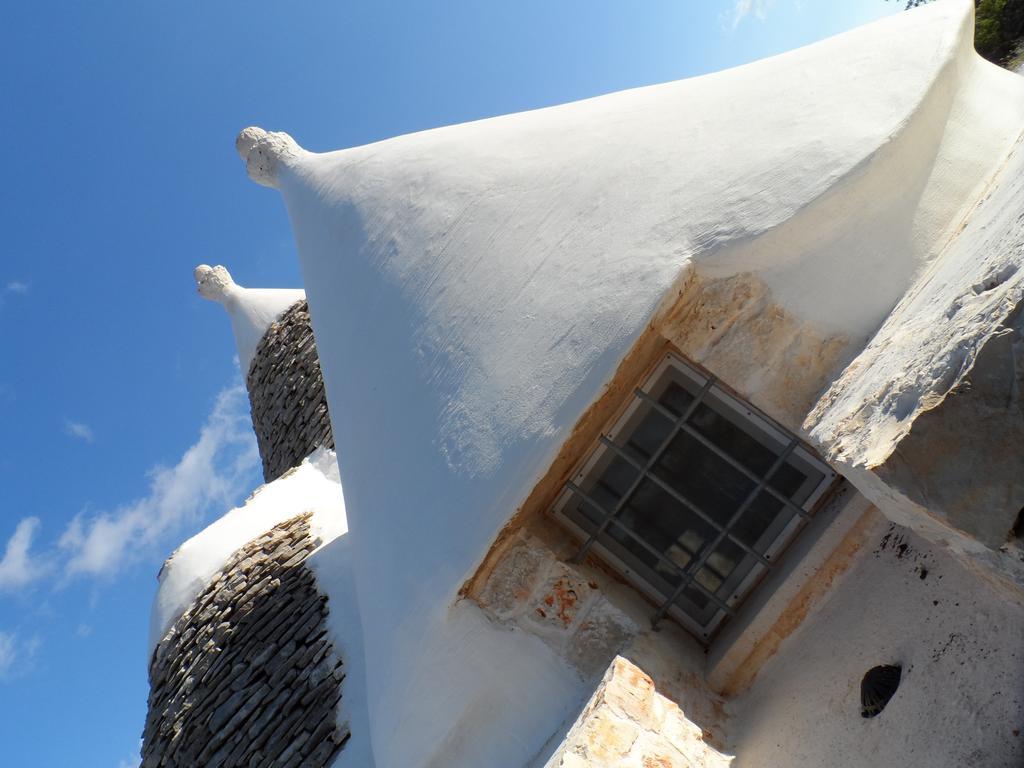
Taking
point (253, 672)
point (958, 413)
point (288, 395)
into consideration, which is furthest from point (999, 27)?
point (253, 672)

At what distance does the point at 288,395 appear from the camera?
6.61 m

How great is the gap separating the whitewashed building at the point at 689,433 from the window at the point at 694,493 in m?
0.01

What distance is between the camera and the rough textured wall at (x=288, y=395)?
6.17m

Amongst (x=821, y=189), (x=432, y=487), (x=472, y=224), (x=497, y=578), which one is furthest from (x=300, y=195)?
(x=821, y=189)

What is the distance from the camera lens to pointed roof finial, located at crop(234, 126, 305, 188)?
5.17m

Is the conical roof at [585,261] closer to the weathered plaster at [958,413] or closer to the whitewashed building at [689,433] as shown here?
the whitewashed building at [689,433]

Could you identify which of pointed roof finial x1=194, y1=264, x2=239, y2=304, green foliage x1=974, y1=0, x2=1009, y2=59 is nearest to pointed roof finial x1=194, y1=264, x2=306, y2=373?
pointed roof finial x1=194, y1=264, x2=239, y2=304

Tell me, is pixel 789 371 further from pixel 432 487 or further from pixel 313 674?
pixel 313 674

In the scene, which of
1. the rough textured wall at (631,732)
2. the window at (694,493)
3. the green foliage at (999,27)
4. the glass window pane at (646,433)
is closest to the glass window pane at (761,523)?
the window at (694,493)

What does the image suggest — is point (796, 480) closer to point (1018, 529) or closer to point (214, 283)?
point (1018, 529)

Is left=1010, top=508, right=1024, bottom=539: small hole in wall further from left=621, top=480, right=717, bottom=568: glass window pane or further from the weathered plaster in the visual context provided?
left=621, top=480, right=717, bottom=568: glass window pane

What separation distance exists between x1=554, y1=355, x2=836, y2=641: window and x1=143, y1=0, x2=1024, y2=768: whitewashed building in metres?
0.01

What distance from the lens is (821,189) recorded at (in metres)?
2.34

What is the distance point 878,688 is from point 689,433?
39.4 inches
